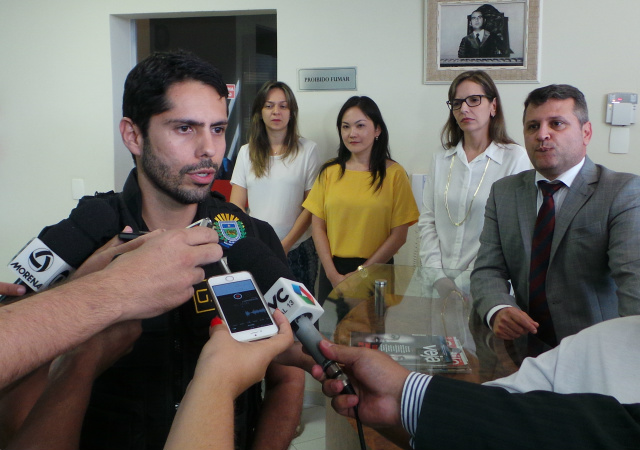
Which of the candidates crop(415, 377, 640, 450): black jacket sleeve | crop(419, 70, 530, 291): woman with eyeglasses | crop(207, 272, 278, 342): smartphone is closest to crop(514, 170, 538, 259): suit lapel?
crop(419, 70, 530, 291): woman with eyeglasses

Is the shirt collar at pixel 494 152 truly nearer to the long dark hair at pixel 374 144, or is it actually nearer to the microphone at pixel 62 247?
the long dark hair at pixel 374 144

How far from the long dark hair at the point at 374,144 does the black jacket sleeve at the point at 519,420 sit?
2.25 metres

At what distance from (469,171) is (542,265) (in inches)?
33.5

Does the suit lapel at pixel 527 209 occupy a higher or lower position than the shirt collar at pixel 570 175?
lower

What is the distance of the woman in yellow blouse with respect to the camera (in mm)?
3168

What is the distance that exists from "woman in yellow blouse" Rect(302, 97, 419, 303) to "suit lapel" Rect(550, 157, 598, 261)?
118cm

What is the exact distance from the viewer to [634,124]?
10.7 ft

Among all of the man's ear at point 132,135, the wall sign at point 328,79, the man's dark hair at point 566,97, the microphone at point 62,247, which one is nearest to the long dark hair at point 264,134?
the wall sign at point 328,79

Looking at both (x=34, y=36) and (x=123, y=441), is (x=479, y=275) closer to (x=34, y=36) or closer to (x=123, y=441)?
(x=123, y=441)

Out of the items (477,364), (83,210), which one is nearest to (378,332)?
(477,364)

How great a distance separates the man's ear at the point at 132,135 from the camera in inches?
60.9

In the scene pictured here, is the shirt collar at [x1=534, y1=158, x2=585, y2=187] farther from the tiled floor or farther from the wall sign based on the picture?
the tiled floor

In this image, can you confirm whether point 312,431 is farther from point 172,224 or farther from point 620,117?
point 620,117

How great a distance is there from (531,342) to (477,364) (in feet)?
1.09
